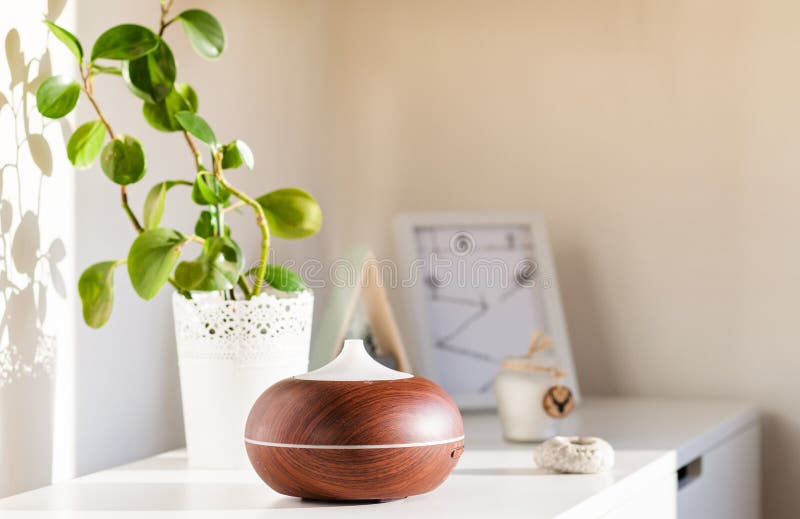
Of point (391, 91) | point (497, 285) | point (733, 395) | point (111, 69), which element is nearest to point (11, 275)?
point (111, 69)

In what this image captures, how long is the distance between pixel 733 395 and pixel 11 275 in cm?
123

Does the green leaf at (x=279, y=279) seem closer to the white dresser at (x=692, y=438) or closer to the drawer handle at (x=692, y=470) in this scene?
the white dresser at (x=692, y=438)

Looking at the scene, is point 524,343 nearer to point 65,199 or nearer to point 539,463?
point 539,463

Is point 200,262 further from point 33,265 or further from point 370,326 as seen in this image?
point 370,326

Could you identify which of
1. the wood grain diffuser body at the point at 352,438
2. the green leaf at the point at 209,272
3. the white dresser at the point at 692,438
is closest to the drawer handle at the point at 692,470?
the white dresser at the point at 692,438

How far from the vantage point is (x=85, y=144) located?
3.94 feet

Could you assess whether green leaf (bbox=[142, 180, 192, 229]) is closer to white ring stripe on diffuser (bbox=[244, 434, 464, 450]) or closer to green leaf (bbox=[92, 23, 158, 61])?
green leaf (bbox=[92, 23, 158, 61])

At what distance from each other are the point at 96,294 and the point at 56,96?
22cm

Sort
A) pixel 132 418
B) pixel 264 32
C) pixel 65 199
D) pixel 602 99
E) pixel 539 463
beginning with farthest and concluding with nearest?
pixel 602 99
pixel 264 32
pixel 132 418
pixel 65 199
pixel 539 463

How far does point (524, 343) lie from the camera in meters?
1.82

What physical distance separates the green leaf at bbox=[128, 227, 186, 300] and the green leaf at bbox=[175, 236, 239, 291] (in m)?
0.02

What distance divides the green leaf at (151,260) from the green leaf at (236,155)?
13 centimetres

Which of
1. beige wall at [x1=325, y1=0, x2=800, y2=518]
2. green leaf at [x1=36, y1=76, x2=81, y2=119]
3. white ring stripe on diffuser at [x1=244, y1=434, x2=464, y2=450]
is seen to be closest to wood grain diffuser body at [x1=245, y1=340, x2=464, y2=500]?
white ring stripe on diffuser at [x1=244, y1=434, x2=464, y2=450]

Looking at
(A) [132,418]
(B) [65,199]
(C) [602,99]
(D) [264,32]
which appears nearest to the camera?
(B) [65,199]
